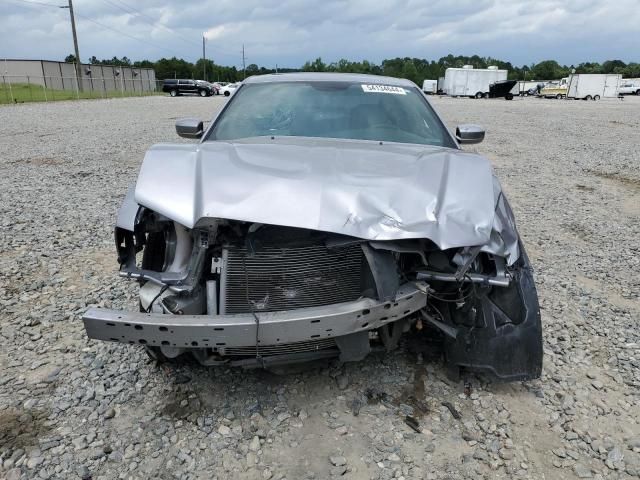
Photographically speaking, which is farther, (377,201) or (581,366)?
(581,366)

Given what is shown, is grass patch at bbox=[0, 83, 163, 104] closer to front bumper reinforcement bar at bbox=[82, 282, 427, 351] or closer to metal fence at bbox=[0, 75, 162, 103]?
metal fence at bbox=[0, 75, 162, 103]

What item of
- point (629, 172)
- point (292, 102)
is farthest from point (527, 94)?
point (292, 102)

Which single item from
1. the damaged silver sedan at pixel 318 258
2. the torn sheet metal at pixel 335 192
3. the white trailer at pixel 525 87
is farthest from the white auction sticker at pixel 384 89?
the white trailer at pixel 525 87

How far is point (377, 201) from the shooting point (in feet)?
7.71

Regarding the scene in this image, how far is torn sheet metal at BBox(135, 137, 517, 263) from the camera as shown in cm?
226

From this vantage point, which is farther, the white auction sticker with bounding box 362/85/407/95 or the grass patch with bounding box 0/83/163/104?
the grass patch with bounding box 0/83/163/104

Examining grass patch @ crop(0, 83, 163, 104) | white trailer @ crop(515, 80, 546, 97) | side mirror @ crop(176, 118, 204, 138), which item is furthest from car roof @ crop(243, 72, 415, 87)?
white trailer @ crop(515, 80, 546, 97)

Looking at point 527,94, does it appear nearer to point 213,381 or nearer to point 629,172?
point 629,172

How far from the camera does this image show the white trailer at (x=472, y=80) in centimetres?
5075

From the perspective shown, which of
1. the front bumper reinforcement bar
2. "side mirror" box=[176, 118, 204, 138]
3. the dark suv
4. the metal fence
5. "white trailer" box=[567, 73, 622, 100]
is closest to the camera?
the front bumper reinforcement bar

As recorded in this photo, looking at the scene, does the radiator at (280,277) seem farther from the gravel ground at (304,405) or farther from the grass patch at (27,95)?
the grass patch at (27,95)

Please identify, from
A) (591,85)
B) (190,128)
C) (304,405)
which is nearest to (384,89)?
(190,128)

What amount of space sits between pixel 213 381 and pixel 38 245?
3.14 meters

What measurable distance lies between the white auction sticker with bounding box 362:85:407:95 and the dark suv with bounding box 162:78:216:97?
44.6 meters
